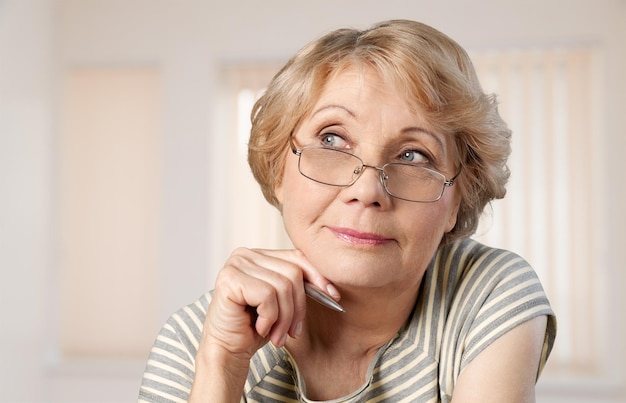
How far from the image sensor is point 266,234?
19.0 feet

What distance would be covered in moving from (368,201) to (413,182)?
11 centimetres

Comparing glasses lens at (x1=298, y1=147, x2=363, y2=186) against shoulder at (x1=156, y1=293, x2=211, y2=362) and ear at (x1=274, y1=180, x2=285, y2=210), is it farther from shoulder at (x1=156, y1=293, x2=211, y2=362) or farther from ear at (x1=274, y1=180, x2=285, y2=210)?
shoulder at (x1=156, y1=293, x2=211, y2=362)

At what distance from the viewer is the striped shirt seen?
1.39 m

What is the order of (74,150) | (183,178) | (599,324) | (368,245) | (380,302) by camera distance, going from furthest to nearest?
(74,150), (183,178), (599,324), (380,302), (368,245)

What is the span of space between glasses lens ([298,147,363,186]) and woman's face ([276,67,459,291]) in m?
0.01

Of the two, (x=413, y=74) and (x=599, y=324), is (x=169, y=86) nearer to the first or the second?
(x=599, y=324)

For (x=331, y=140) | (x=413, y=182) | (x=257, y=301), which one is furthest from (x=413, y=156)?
(x=257, y=301)

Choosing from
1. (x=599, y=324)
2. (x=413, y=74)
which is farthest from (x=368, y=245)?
(x=599, y=324)

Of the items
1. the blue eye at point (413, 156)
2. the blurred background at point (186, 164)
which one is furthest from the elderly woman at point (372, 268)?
the blurred background at point (186, 164)

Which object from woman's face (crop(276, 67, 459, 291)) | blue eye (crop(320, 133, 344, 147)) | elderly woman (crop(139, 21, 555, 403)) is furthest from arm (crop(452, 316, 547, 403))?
blue eye (crop(320, 133, 344, 147))

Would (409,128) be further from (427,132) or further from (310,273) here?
(310,273)

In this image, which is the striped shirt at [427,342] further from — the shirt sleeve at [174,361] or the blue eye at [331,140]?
the blue eye at [331,140]

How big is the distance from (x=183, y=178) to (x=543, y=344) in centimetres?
441

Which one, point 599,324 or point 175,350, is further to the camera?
point 599,324
